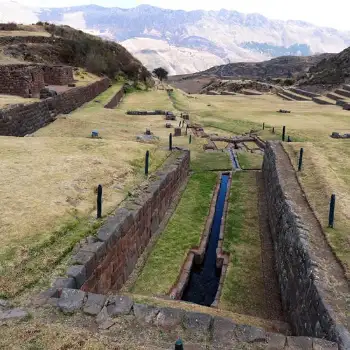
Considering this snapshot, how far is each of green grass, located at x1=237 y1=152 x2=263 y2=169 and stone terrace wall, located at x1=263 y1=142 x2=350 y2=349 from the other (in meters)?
8.07

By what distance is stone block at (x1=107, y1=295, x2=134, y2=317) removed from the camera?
7082 mm

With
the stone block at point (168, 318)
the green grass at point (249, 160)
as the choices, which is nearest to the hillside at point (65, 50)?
the green grass at point (249, 160)

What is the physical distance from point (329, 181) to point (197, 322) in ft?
31.3

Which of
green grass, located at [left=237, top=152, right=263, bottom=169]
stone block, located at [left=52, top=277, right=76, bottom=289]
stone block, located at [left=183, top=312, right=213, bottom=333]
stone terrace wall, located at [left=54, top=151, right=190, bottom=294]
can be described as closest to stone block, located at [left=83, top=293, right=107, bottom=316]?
stone block, located at [left=52, top=277, right=76, bottom=289]

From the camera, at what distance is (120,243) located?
10711mm

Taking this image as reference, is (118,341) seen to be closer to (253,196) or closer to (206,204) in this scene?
(206,204)

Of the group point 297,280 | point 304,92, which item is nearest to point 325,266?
point 297,280

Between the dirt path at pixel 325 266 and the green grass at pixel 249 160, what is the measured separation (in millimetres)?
8963

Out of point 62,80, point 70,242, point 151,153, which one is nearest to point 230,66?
point 62,80

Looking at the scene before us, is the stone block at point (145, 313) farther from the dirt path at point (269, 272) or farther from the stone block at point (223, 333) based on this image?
the dirt path at point (269, 272)

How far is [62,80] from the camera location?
37.7 m

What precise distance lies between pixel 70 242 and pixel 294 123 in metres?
26.8

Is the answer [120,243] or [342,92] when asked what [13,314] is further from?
[342,92]

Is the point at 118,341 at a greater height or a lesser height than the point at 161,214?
greater
